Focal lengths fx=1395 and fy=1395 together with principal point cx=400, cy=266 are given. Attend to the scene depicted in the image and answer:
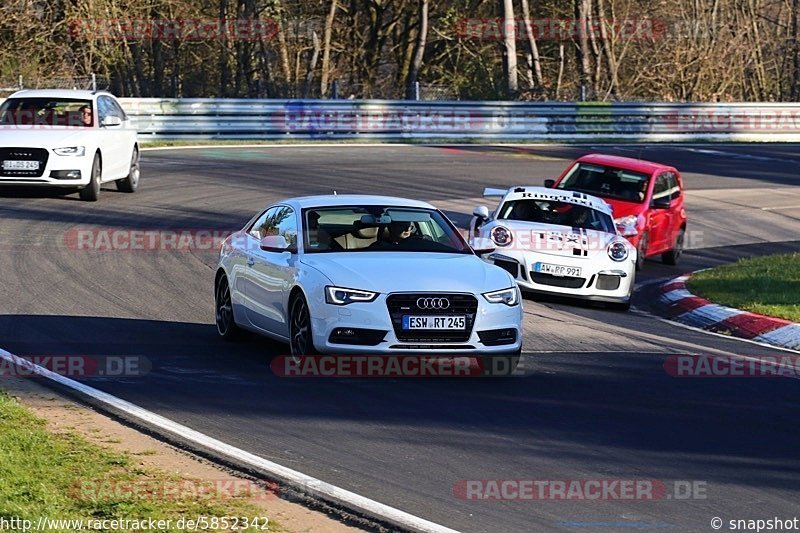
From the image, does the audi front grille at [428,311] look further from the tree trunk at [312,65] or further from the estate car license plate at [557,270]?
the tree trunk at [312,65]

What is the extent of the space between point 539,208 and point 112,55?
29.6 meters

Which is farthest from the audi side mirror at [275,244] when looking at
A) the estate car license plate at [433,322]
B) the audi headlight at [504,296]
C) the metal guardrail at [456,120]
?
the metal guardrail at [456,120]

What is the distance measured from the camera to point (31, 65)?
40219 mm

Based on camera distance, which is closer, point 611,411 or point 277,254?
point 611,411

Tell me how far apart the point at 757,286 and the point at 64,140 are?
33.8ft

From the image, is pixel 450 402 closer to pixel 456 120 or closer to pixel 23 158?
pixel 23 158

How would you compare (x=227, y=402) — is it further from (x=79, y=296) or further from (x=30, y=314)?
(x=79, y=296)

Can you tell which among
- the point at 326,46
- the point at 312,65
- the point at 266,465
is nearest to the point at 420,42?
the point at 326,46

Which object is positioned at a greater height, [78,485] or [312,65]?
[312,65]

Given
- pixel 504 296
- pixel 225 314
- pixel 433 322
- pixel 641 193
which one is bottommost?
pixel 225 314

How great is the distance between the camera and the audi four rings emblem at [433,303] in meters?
10.1

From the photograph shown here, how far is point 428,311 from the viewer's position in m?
10.1

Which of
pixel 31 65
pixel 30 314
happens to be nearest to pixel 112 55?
pixel 31 65

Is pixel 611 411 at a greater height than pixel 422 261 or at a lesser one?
lesser
